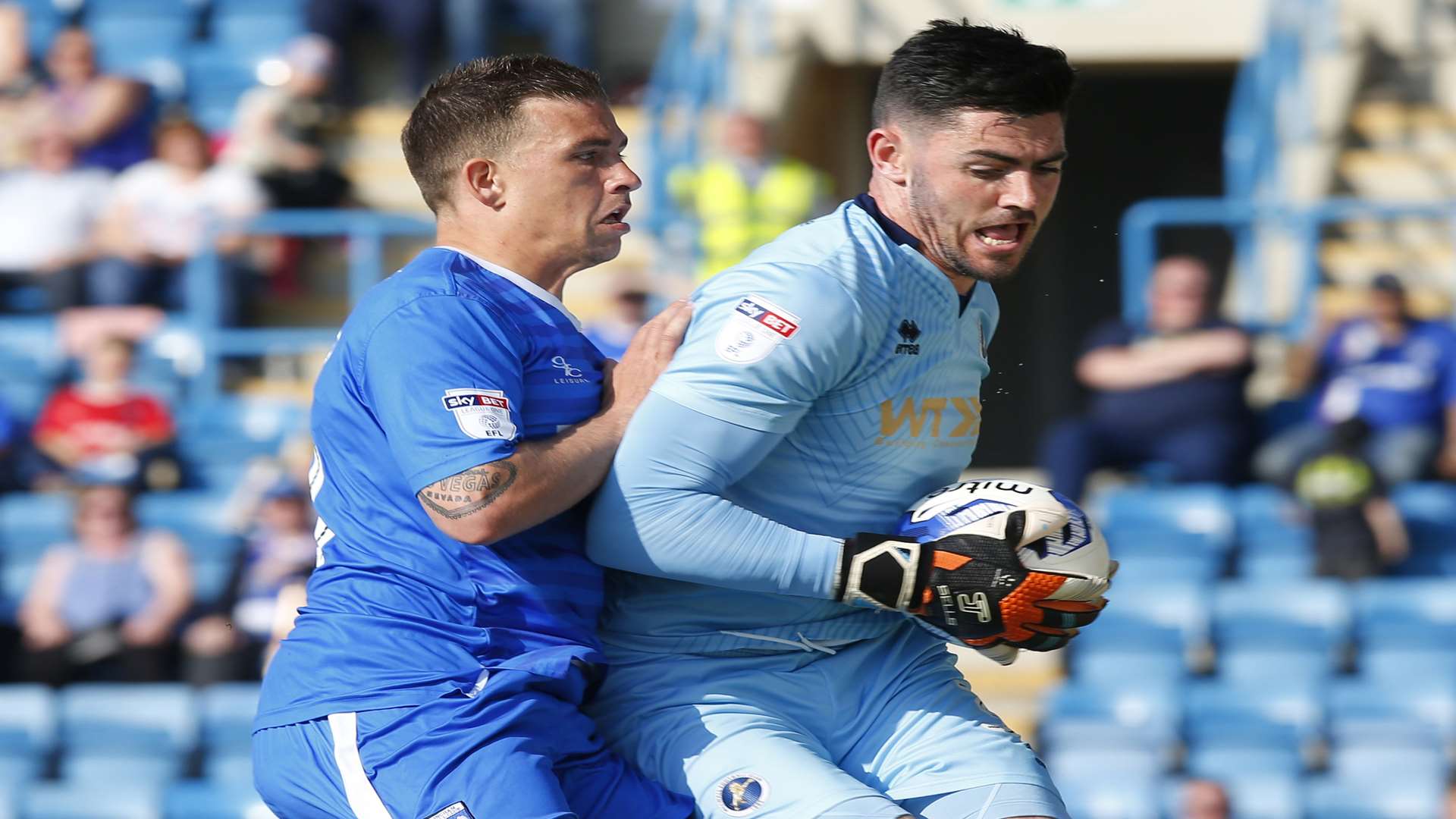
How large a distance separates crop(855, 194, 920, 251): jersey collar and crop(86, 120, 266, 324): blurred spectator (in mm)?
6781

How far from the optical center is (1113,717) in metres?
7.36

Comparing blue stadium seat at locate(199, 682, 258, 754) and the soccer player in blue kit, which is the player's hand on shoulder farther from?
blue stadium seat at locate(199, 682, 258, 754)

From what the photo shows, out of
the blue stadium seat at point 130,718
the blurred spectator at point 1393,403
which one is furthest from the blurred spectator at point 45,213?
the blurred spectator at point 1393,403

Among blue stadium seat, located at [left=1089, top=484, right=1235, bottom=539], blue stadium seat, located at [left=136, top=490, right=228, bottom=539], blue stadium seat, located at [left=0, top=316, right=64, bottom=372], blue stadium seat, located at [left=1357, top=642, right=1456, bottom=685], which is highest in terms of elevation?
blue stadium seat, located at [left=1089, top=484, right=1235, bottom=539]

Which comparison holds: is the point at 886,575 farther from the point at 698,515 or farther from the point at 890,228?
the point at 890,228

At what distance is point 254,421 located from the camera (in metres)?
9.08

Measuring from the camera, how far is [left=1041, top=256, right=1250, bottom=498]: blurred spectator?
7727mm

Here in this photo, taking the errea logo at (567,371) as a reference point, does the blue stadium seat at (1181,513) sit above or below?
below

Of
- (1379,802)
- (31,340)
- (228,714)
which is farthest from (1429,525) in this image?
(31,340)

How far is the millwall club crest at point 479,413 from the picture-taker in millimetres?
2828

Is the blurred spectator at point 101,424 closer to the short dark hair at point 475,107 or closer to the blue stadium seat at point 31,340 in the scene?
the blue stadium seat at point 31,340


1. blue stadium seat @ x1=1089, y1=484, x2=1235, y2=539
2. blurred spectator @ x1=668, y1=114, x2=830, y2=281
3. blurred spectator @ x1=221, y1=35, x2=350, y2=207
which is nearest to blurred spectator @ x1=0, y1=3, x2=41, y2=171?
blurred spectator @ x1=221, y1=35, x2=350, y2=207

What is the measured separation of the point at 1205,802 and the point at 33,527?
525 cm

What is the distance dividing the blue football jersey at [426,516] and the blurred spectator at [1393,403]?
5.32 m
